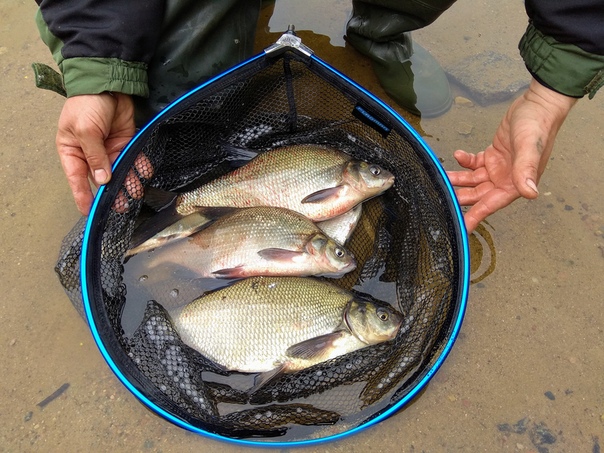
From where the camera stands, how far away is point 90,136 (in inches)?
73.5

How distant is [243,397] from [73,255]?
0.90 metres

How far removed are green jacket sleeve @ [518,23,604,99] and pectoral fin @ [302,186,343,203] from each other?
94cm

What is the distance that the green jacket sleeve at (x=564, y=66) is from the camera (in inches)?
74.0

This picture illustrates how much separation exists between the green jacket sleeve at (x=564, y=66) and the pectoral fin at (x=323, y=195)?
94cm

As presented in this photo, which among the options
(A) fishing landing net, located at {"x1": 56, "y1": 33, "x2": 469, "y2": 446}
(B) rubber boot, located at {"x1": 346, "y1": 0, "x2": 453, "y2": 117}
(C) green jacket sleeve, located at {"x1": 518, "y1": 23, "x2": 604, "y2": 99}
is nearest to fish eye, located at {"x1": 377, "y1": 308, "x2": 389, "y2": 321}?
(A) fishing landing net, located at {"x1": 56, "y1": 33, "x2": 469, "y2": 446}

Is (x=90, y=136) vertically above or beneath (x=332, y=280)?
above

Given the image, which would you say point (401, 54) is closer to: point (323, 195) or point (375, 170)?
point (375, 170)

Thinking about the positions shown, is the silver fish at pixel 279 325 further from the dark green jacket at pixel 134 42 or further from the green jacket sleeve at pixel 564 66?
the green jacket sleeve at pixel 564 66

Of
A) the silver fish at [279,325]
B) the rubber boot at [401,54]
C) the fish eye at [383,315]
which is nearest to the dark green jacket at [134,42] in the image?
the rubber boot at [401,54]

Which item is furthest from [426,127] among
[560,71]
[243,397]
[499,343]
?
[243,397]

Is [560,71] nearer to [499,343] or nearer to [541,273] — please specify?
[541,273]

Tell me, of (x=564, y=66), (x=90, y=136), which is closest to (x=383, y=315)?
(x=564, y=66)

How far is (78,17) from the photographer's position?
188 cm

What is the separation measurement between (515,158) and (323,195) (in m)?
0.83
